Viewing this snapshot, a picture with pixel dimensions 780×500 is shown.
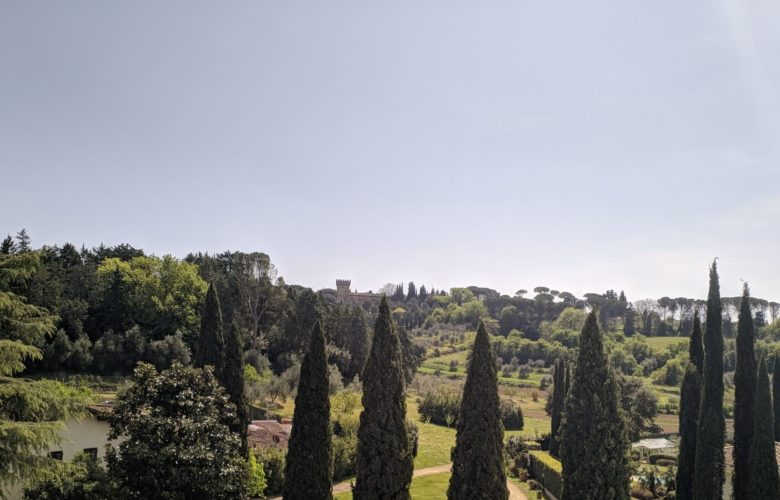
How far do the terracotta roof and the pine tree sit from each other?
4.65 metres

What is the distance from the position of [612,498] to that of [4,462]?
1580 cm

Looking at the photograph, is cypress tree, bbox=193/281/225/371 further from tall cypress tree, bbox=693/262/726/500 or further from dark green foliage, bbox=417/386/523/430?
dark green foliage, bbox=417/386/523/430

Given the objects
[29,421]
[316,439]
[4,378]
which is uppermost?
[4,378]

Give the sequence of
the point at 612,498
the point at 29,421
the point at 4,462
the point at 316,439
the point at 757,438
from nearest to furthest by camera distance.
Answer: the point at 4,462 → the point at 29,421 → the point at 612,498 → the point at 316,439 → the point at 757,438

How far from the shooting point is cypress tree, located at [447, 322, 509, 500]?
54.9 ft

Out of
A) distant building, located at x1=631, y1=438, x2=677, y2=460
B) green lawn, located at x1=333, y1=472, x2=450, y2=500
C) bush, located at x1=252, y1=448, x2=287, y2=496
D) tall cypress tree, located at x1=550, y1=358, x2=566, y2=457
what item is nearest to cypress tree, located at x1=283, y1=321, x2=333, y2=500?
green lawn, located at x1=333, y1=472, x2=450, y2=500

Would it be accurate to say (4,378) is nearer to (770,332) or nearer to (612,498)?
(612,498)

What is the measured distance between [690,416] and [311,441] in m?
17.2

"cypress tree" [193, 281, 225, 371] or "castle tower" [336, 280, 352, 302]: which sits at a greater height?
"castle tower" [336, 280, 352, 302]

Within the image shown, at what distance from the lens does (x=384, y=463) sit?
1752 cm

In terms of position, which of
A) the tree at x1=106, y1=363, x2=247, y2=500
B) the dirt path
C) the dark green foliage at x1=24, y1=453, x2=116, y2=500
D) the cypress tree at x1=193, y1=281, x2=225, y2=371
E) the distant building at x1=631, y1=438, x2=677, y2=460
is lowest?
the distant building at x1=631, y1=438, x2=677, y2=460

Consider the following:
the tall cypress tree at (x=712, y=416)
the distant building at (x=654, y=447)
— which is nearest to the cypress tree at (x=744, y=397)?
the tall cypress tree at (x=712, y=416)

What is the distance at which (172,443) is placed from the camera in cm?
1545

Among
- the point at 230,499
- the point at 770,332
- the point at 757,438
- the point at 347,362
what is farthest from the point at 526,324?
the point at 230,499
